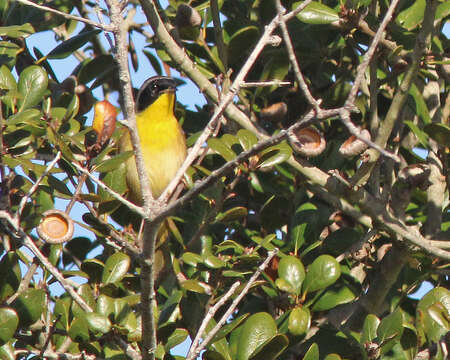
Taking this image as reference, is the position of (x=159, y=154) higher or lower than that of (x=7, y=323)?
lower

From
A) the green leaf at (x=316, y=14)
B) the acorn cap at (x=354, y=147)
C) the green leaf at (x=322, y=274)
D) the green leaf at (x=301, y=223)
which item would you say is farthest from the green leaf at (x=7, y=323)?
the green leaf at (x=316, y=14)

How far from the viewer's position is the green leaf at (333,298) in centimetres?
300

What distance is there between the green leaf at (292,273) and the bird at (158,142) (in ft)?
5.85

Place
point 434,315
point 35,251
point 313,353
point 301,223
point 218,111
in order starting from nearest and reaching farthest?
point 218,111 < point 434,315 < point 35,251 < point 313,353 < point 301,223

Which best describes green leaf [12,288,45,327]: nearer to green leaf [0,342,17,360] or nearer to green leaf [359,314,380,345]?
green leaf [0,342,17,360]

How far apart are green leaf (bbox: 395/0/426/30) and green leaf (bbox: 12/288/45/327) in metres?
1.78

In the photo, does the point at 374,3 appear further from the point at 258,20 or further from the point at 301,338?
the point at 301,338

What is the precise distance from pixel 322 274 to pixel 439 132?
684 mm

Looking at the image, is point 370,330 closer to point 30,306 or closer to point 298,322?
point 298,322

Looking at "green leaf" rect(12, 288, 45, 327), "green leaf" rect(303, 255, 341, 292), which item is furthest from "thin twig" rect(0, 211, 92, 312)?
"green leaf" rect(303, 255, 341, 292)

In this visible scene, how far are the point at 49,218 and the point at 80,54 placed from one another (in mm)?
1735

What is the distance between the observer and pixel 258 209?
12.3ft

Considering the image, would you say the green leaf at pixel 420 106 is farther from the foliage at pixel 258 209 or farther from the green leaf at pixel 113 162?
the green leaf at pixel 113 162

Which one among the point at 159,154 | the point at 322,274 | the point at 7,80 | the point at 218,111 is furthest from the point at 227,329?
the point at 159,154
